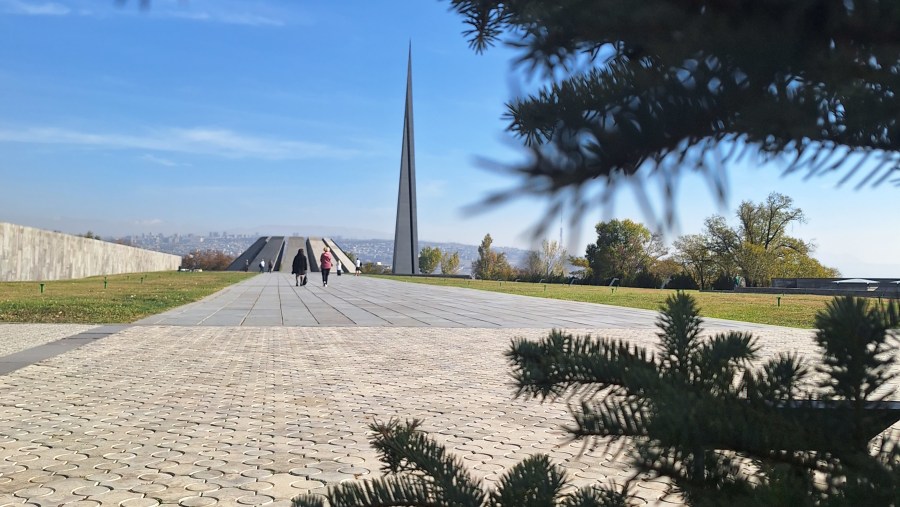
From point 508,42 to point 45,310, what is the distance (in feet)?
57.4

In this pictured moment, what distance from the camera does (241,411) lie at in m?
6.09

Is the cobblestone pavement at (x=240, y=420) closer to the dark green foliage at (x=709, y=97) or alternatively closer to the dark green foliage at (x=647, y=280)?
the dark green foliage at (x=709, y=97)

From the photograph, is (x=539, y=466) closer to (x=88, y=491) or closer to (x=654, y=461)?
(x=654, y=461)

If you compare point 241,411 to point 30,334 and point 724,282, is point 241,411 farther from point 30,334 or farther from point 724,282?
point 724,282

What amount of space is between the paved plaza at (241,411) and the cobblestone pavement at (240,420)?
0.02 m

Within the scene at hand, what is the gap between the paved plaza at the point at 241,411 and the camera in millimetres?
4105

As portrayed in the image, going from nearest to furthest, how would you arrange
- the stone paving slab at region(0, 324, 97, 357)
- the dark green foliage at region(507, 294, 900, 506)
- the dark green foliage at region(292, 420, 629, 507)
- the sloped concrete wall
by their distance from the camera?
1. the dark green foliage at region(507, 294, 900, 506)
2. the dark green foliage at region(292, 420, 629, 507)
3. the stone paving slab at region(0, 324, 97, 357)
4. the sloped concrete wall

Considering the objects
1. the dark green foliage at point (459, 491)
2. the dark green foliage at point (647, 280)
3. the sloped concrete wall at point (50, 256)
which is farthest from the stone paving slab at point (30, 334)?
the dark green foliage at point (647, 280)

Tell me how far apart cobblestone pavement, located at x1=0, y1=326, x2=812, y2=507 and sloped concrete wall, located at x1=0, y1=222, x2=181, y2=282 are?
3025cm

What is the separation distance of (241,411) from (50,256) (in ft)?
133

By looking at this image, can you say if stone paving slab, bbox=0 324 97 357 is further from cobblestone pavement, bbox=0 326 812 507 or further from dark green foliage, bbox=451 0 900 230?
dark green foliage, bbox=451 0 900 230

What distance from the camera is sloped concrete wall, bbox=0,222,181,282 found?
35.1 m

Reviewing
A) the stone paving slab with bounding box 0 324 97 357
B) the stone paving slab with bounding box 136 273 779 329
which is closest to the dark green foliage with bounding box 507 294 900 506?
the stone paving slab with bounding box 0 324 97 357

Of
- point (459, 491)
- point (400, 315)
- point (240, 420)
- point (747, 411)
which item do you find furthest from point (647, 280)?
point (747, 411)
